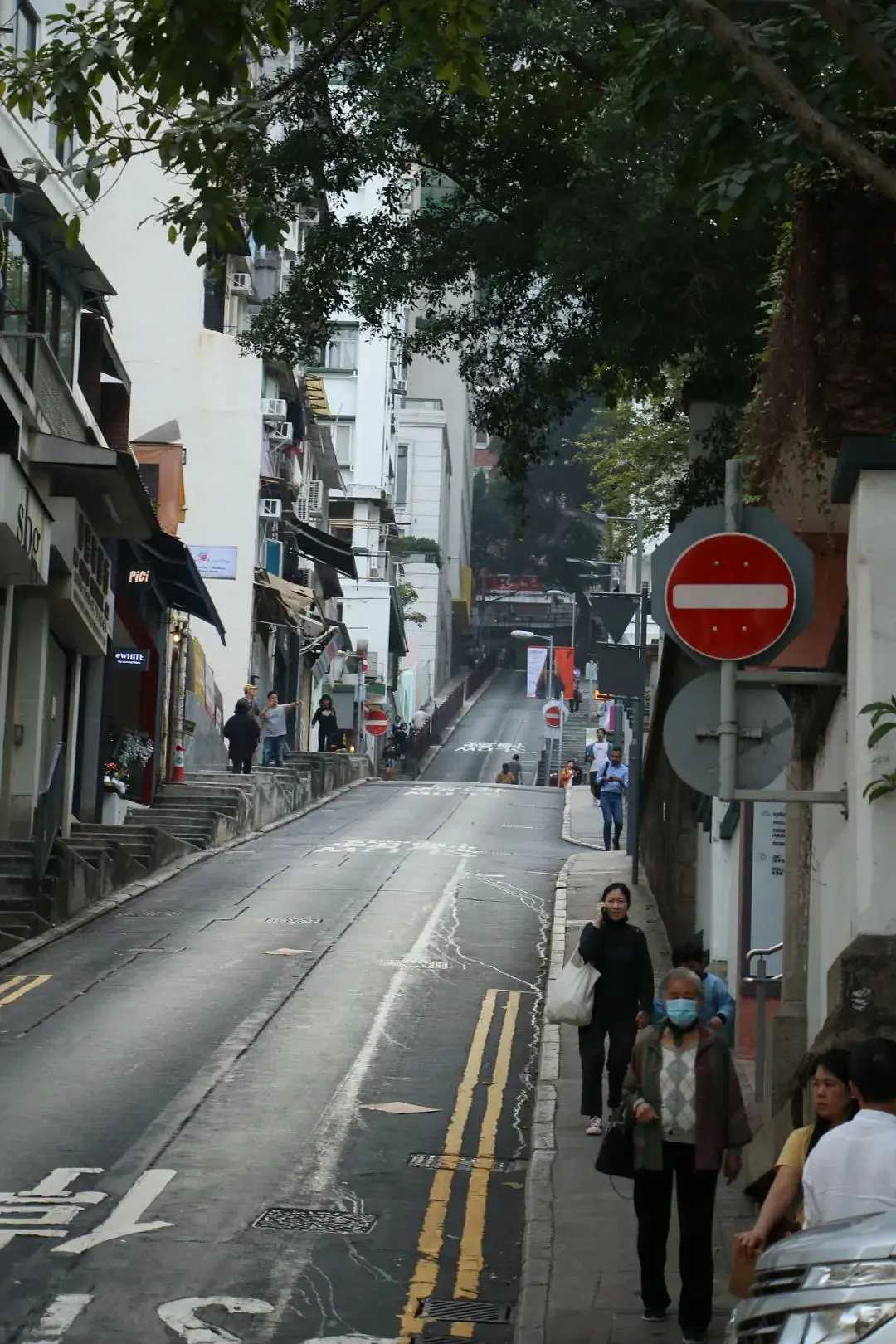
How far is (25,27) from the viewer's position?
25438 mm

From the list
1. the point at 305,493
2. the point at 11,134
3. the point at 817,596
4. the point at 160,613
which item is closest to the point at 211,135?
A: the point at 817,596

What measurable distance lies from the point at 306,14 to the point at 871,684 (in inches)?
340

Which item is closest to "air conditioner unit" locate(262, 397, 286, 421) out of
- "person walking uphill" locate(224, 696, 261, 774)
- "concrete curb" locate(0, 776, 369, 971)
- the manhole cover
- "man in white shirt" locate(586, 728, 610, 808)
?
"person walking uphill" locate(224, 696, 261, 774)

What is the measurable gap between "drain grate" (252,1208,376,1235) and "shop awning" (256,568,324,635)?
38.2 metres

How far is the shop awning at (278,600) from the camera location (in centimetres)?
4969

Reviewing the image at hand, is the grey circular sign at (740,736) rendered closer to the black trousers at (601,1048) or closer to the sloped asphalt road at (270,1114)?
the sloped asphalt road at (270,1114)

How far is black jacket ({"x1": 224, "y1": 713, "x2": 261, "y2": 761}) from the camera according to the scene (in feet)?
127

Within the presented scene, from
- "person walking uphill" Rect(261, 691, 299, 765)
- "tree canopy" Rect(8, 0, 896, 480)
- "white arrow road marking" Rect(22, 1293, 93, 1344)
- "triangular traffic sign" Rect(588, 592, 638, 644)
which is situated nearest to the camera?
"white arrow road marking" Rect(22, 1293, 93, 1344)

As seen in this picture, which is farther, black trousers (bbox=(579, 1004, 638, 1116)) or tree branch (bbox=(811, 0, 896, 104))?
black trousers (bbox=(579, 1004, 638, 1116))

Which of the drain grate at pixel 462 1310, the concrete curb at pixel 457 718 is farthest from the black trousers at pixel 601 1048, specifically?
the concrete curb at pixel 457 718

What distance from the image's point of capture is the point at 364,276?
1961 centimetres

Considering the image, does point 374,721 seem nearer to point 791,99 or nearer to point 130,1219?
point 130,1219

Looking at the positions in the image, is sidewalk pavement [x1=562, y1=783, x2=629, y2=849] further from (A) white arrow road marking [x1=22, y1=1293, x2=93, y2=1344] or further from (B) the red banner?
(B) the red banner

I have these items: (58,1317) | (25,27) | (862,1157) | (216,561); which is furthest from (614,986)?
(216,561)
